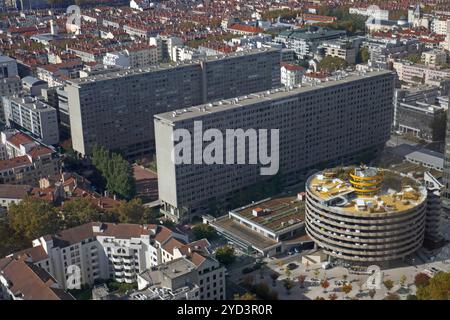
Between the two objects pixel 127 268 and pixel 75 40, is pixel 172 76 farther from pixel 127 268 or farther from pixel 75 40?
pixel 75 40

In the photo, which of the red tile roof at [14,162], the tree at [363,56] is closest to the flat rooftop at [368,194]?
the red tile roof at [14,162]

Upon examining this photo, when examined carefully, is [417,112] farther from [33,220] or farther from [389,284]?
[33,220]

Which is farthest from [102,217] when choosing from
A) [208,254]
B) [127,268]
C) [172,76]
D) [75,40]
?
[75,40]

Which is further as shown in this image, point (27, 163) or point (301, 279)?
point (27, 163)

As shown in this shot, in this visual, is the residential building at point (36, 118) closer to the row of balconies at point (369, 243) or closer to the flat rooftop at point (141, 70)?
the flat rooftop at point (141, 70)

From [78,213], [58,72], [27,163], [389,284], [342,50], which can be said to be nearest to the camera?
[389,284]

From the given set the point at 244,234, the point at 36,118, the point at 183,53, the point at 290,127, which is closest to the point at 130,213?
the point at 244,234
